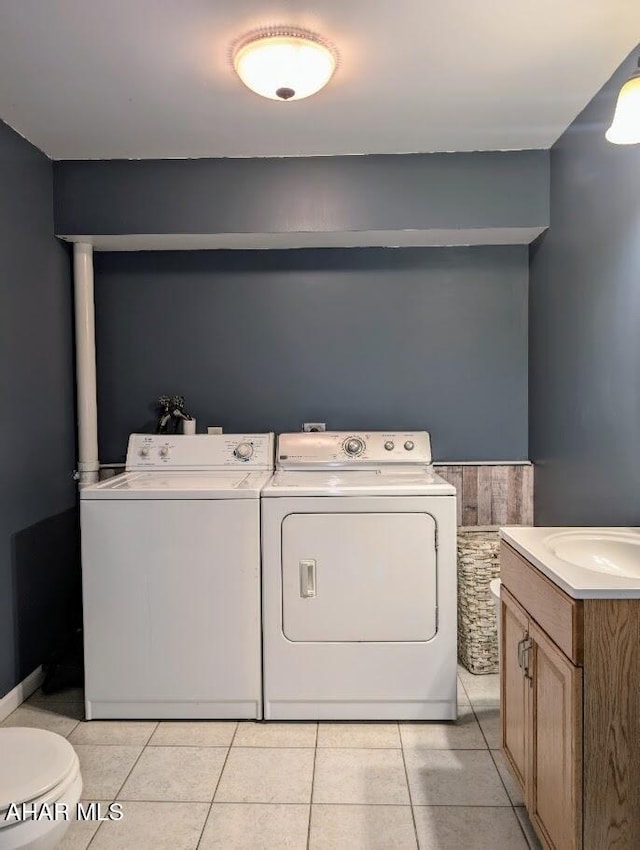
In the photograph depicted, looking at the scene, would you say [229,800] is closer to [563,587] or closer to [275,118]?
[563,587]

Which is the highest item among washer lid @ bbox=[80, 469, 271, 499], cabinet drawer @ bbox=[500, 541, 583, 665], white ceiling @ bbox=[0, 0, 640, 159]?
white ceiling @ bbox=[0, 0, 640, 159]

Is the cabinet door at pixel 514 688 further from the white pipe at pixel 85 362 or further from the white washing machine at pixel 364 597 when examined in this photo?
the white pipe at pixel 85 362

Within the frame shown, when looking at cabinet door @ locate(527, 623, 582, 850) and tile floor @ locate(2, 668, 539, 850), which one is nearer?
cabinet door @ locate(527, 623, 582, 850)

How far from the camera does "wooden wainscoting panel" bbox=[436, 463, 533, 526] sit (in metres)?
3.14

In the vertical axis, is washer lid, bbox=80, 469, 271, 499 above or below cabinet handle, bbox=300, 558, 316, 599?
above

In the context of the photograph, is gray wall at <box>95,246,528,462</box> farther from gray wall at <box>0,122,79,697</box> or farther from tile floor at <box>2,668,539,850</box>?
tile floor at <box>2,668,539,850</box>

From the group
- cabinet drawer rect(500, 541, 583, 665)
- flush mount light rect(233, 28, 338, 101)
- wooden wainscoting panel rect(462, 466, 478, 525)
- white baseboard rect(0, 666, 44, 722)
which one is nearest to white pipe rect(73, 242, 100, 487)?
white baseboard rect(0, 666, 44, 722)

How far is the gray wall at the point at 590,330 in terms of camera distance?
2.06m

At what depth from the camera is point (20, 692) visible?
8.41ft

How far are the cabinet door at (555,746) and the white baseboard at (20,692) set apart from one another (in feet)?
6.32

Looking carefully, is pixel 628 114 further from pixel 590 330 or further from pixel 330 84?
pixel 330 84

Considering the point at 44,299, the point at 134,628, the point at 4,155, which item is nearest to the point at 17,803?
the point at 134,628

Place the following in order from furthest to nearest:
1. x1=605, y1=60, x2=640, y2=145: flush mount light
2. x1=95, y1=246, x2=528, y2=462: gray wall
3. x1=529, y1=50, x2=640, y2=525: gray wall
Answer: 1. x1=95, y1=246, x2=528, y2=462: gray wall
2. x1=529, y1=50, x2=640, y2=525: gray wall
3. x1=605, y1=60, x2=640, y2=145: flush mount light

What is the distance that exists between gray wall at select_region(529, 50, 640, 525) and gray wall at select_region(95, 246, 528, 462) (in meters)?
0.22
